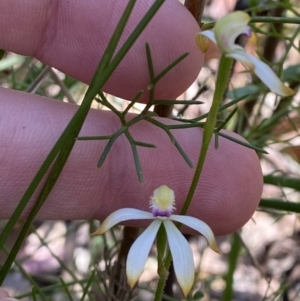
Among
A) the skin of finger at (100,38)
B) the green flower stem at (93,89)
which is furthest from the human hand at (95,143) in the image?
the green flower stem at (93,89)

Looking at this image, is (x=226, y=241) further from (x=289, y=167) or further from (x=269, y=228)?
(x=289, y=167)

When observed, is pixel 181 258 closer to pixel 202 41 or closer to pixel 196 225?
pixel 196 225

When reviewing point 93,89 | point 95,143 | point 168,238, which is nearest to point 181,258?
point 168,238

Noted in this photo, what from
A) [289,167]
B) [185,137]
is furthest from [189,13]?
[289,167]

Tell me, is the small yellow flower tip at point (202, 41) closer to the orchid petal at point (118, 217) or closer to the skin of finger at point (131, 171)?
the orchid petal at point (118, 217)

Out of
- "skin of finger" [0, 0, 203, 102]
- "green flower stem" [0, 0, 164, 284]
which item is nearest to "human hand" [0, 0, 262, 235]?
"skin of finger" [0, 0, 203, 102]

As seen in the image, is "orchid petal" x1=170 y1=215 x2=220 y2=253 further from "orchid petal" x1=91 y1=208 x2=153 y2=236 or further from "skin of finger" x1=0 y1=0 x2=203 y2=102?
"skin of finger" x1=0 y1=0 x2=203 y2=102
